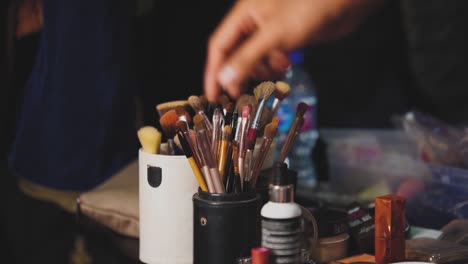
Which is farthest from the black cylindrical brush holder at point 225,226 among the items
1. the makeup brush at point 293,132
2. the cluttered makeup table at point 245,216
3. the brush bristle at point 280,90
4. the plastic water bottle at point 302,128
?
the plastic water bottle at point 302,128

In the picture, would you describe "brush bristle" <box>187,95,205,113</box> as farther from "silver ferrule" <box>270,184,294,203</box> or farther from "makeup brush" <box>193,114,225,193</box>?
"silver ferrule" <box>270,184,294,203</box>

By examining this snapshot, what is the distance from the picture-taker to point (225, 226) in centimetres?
94

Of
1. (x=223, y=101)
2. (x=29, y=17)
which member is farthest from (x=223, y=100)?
(x=29, y=17)

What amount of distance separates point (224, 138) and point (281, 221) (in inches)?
6.2

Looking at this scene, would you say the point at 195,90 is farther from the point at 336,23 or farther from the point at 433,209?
the point at 336,23

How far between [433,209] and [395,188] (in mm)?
188

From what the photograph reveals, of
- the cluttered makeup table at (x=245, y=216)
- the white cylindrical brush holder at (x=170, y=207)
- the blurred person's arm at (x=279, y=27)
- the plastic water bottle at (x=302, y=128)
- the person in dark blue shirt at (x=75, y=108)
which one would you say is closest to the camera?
the blurred person's arm at (x=279, y=27)

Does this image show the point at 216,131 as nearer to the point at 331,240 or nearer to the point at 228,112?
the point at 228,112

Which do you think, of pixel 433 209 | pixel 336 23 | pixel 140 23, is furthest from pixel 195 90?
pixel 336 23

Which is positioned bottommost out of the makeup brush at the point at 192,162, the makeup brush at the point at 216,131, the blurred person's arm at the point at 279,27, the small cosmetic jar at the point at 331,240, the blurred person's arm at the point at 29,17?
the small cosmetic jar at the point at 331,240

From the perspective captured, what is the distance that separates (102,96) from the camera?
1608 mm

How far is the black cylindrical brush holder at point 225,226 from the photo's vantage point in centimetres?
94

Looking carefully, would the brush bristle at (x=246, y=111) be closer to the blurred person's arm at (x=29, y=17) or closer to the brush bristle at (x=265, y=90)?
the brush bristle at (x=265, y=90)

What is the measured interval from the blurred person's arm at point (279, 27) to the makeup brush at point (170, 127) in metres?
0.18
